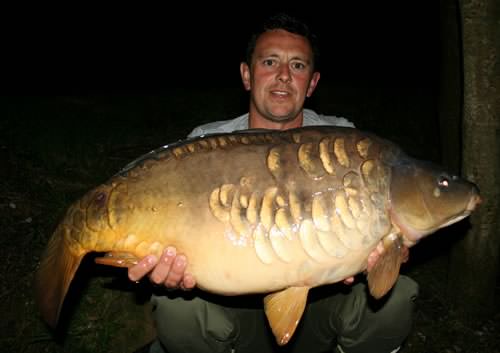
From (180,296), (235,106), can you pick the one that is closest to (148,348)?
(180,296)

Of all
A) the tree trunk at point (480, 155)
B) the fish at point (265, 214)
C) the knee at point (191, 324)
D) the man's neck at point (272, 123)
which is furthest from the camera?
the man's neck at point (272, 123)

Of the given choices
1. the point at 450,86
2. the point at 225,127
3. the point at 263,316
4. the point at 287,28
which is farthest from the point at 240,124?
the point at 450,86

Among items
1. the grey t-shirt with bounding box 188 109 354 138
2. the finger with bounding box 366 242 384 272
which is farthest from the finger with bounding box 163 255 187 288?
the grey t-shirt with bounding box 188 109 354 138

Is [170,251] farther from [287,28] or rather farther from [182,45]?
[182,45]

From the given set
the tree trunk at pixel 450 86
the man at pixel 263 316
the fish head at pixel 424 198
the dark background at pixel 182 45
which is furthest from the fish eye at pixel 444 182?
the dark background at pixel 182 45

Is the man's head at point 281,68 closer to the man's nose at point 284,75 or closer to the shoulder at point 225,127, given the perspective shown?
the man's nose at point 284,75

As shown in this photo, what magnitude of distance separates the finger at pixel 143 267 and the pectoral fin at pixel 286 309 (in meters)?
0.41

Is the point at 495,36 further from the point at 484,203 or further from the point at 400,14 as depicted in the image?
the point at 400,14

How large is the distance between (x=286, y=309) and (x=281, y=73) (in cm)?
109

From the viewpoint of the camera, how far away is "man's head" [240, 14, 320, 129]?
2.21m

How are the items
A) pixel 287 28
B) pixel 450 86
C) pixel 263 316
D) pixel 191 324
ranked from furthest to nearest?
1. pixel 450 86
2. pixel 287 28
3. pixel 263 316
4. pixel 191 324

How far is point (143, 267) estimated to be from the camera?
5.25ft

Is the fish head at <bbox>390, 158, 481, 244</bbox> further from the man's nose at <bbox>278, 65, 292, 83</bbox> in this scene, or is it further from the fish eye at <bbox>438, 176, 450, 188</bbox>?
the man's nose at <bbox>278, 65, 292, 83</bbox>

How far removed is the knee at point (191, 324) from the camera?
2.01 meters
